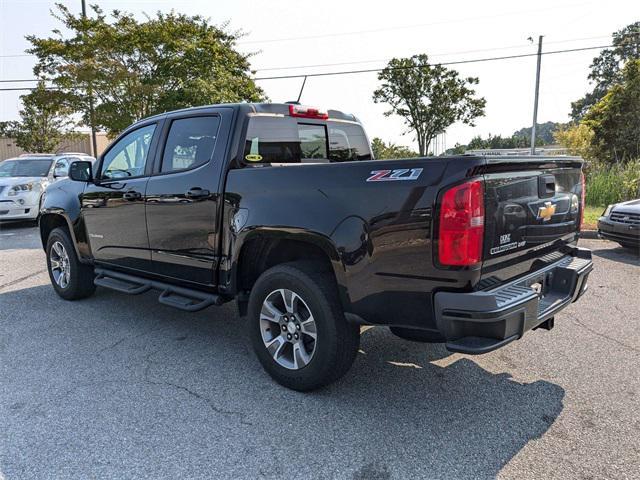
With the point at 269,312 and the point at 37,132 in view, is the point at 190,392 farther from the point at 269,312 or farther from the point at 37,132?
the point at 37,132

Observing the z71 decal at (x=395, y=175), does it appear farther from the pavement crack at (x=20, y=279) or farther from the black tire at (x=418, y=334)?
the pavement crack at (x=20, y=279)

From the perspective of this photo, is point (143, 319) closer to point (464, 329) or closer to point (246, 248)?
point (246, 248)

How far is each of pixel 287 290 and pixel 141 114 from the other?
57.1ft

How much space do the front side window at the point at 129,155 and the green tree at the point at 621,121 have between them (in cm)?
2198

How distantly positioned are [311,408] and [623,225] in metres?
6.61

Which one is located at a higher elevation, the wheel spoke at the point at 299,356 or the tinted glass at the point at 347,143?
the tinted glass at the point at 347,143

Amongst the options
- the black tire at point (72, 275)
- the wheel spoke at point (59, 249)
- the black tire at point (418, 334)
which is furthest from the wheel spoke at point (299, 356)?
the wheel spoke at point (59, 249)

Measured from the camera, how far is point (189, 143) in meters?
4.10

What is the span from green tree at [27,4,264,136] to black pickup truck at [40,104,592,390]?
43.8 ft

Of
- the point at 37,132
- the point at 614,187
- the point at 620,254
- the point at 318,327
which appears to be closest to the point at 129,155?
the point at 318,327

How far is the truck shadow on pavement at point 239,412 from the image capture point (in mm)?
2566

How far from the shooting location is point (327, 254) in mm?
3084

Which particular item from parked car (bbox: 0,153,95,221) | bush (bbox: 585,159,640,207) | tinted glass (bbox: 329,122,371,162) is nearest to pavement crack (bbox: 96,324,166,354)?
tinted glass (bbox: 329,122,371,162)

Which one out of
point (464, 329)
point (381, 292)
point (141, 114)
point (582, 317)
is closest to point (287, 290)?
point (381, 292)
